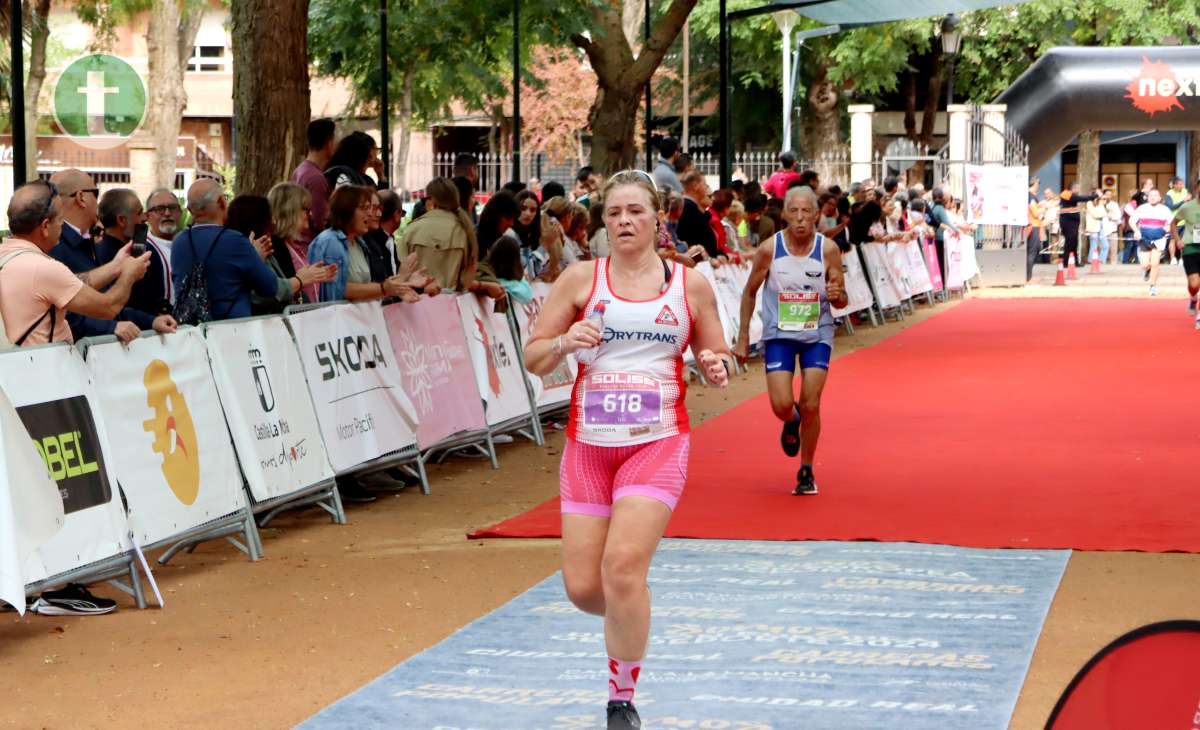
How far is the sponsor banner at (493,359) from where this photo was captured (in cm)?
1274

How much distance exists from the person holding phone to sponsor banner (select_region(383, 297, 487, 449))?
169 cm

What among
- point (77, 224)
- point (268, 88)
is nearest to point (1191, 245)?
point (268, 88)

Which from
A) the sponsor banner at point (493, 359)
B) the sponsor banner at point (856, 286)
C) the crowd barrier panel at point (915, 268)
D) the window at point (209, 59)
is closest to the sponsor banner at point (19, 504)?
the sponsor banner at point (493, 359)

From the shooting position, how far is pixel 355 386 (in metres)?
10.9

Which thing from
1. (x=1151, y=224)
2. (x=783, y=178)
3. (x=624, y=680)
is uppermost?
(x=783, y=178)

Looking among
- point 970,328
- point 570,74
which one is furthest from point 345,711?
point 570,74

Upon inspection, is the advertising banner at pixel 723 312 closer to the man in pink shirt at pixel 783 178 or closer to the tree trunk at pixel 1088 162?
the man in pink shirt at pixel 783 178

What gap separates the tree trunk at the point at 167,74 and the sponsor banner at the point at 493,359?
29774 millimetres

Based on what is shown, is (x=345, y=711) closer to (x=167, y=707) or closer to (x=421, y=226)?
(x=167, y=707)

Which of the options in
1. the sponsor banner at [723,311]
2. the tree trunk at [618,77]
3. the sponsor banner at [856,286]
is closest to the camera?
the sponsor banner at [723,311]

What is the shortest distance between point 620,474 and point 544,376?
8119mm

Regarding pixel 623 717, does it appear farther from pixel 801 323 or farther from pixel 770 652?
pixel 801 323

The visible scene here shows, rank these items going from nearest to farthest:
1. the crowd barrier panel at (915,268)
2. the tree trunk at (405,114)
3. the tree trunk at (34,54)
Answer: the crowd barrier panel at (915,268), the tree trunk at (34,54), the tree trunk at (405,114)

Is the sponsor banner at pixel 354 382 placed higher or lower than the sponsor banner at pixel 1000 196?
lower
